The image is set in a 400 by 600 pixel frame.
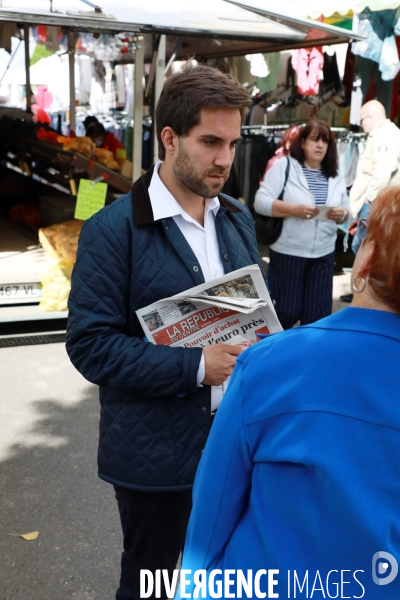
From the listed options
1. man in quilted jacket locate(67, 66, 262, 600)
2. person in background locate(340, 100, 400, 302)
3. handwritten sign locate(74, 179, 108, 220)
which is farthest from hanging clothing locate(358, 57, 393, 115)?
man in quilted jacket locate(67, 66, 262, 600)

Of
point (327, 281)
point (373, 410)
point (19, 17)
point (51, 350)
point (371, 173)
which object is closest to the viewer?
point (373, 410)

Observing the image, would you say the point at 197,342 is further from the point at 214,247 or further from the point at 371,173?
the point at 371,173

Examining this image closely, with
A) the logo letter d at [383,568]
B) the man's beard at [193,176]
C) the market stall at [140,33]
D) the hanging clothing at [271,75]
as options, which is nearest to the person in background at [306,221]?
the market stall at [140,33]

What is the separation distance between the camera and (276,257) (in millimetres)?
5398

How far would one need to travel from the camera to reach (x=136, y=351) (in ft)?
6.47

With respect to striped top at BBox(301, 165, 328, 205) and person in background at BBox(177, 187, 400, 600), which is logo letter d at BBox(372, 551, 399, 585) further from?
striped top at BBox(301, 165, 328, 205)

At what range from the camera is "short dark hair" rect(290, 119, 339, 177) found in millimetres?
5266

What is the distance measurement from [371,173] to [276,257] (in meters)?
2.11

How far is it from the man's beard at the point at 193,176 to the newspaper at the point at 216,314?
0.80 ft

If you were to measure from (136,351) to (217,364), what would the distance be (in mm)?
227

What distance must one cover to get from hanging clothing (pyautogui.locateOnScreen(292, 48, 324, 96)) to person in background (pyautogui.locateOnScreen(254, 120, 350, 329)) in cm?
522

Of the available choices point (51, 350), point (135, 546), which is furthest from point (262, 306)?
point (51, 350)

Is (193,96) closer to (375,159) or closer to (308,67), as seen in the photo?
(375,159)

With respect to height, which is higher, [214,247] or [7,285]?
[214,247]
